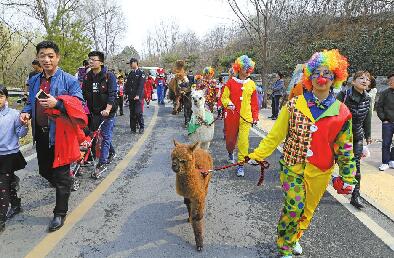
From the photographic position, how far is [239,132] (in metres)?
6.81

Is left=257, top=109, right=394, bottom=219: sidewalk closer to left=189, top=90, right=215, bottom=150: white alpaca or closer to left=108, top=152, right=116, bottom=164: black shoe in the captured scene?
left=189, top=90, right=215, bottom=150: white alpaca

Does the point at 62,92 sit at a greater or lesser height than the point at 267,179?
greater

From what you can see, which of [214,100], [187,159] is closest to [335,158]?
[187,159]

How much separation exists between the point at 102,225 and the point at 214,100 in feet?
34.2

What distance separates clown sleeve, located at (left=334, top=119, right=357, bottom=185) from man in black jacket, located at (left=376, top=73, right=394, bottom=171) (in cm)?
426

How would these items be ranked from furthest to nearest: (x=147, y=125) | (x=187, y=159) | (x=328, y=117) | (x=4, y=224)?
1. (x=147, y=125)
2. (x=4, y=224)
3. (x=187, y=159)
4. (x=328, y=117)

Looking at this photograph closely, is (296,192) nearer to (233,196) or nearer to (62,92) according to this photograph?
(233,196)

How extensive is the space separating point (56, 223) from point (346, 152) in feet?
10.7

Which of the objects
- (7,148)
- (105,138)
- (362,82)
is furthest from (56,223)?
(362,82)

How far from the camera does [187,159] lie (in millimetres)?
3760

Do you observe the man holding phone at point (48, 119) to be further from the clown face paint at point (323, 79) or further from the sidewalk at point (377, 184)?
the sidewalk at point (377, 184)

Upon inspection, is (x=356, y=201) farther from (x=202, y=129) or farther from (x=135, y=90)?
(x=135, y=90)

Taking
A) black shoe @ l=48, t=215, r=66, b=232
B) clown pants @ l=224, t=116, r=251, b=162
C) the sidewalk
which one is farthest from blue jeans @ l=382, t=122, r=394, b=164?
black shoe @ l=48, t=215, r=66, b=232

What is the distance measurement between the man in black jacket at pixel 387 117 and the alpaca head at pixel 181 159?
4874 millimetres
